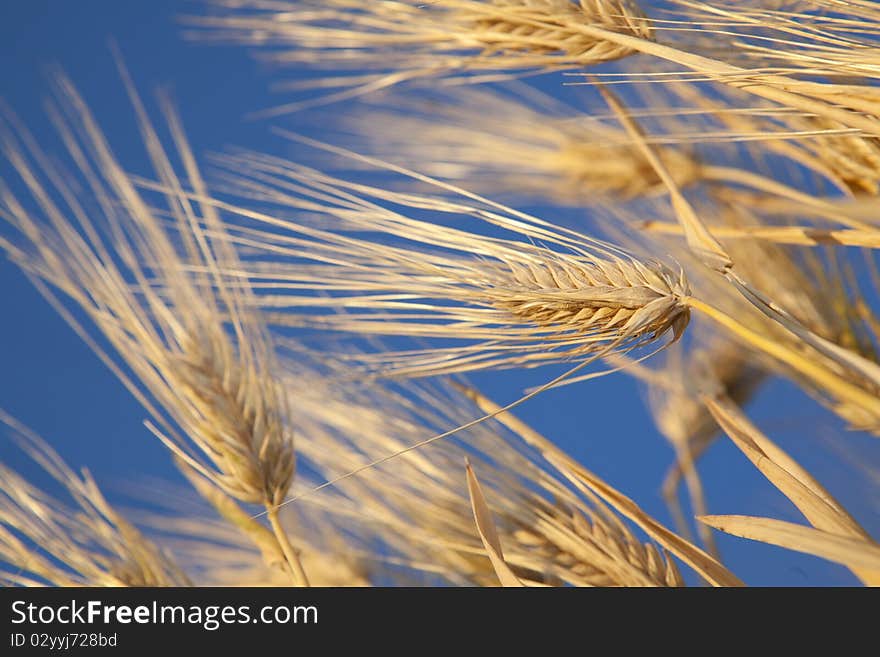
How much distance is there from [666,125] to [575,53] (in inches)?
11.5

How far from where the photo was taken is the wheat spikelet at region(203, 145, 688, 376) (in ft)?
1.80

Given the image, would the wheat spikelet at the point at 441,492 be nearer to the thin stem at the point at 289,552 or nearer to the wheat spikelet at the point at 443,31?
the thin stem at the point at 289,552

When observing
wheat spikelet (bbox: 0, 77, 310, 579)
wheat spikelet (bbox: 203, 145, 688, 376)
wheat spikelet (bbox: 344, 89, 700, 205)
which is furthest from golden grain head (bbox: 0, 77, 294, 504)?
wheat spikelet (bbox: 344, 89, 700, 205)

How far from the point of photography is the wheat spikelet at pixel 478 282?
0.55m

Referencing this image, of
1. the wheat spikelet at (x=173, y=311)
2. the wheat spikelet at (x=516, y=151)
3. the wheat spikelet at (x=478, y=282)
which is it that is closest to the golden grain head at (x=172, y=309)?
the wheat spikelet at (x=173, y=311)

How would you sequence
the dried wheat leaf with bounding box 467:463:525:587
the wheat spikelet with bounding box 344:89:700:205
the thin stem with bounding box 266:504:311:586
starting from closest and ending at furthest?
the dried wheat leaf with bounding box 467:463:525:587 → the thin stem with bounding box 266:504:311:586 → the wheat spikelet with bounding box 344:89:700:205

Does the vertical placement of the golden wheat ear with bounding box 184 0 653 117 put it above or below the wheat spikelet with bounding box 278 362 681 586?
above

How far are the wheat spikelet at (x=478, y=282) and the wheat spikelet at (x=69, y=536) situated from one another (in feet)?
1.06

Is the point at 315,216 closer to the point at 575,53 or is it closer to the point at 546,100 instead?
the point at 575,53

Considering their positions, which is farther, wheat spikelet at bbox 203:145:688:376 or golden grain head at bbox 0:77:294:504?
golden grain head at bbox 0:77:294:504

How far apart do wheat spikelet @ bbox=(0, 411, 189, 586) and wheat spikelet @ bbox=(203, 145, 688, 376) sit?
1.06 ft

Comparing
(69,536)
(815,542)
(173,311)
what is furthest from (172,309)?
(815,542)

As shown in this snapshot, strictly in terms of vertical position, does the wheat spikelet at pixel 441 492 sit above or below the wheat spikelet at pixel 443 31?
below

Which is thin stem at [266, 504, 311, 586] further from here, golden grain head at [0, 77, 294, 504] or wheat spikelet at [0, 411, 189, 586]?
wheat spikelet at [0, 411, 189, 586]
